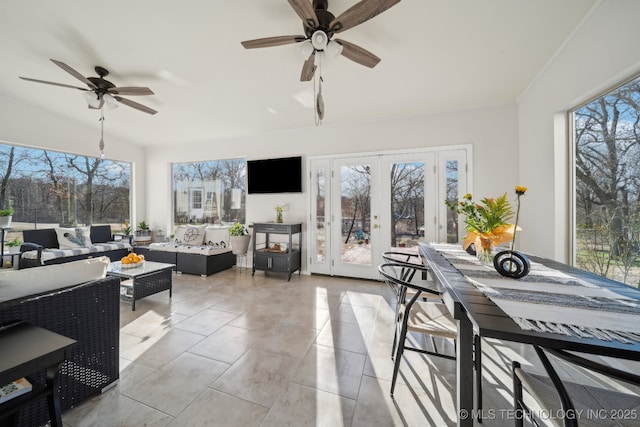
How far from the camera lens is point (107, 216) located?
17.3 feet

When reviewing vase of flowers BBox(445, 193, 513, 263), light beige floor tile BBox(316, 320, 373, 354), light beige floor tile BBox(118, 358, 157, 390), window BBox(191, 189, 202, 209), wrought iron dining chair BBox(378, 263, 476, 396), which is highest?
window BBox(191, 189, 202, 209)

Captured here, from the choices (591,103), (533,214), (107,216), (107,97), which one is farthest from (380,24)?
(107,216)

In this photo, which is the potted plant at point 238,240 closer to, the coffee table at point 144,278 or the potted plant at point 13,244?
the coffee table at point 144,278

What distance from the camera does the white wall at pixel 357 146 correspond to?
132 inches

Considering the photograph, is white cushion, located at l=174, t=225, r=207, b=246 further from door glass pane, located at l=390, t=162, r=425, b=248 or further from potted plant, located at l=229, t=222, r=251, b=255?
door glass pane, located at l=390, t=162, r=425, b=248

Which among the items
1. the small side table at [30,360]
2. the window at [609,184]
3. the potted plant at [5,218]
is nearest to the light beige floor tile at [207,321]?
the small side table at [30,360]

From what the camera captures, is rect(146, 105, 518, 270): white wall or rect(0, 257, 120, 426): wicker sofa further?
rect(146, 105, 518, 270): white wall

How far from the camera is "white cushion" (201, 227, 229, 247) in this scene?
4.85 m

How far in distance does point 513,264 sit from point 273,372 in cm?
175

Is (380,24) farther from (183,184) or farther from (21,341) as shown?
(183,184)

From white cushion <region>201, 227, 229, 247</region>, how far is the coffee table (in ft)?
5.22

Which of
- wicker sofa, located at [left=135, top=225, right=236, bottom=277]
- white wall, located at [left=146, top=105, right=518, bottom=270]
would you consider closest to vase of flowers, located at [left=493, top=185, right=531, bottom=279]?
white wall, located at [left=146, top=105, right=518, bottom=270]

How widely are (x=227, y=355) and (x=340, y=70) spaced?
310 centimetres

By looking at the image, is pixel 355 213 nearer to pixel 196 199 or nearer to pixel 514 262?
pixel 514 262
